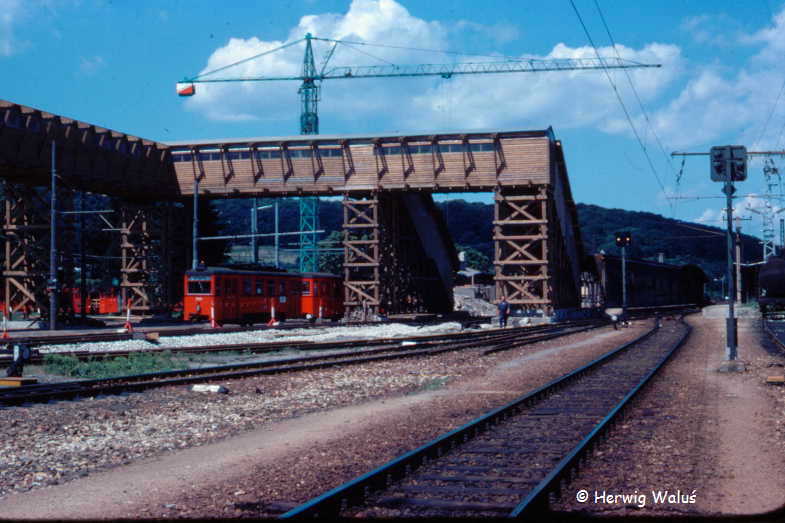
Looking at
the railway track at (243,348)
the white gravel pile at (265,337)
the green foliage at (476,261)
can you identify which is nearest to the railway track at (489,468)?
the railway track at (243,348)

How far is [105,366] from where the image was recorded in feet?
59.1

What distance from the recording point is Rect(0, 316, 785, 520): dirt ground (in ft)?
21.6

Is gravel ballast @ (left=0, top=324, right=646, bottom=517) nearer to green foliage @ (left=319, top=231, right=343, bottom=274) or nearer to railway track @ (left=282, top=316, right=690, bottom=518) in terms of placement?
railway track @ (left=282, top=316, right=690, bottom=518)

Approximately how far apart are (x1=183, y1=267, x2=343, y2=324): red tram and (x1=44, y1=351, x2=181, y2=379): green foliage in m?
15.7

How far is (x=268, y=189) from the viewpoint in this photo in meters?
46.0

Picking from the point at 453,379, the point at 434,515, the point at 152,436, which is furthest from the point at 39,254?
the point at 434,515

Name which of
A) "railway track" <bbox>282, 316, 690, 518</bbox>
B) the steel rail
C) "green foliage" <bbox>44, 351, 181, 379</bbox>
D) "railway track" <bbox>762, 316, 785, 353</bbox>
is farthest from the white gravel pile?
the steel rail

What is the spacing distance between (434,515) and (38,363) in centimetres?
1450

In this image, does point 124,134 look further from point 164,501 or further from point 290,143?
point 164,501

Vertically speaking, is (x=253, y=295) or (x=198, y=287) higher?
(x=198, y=287)

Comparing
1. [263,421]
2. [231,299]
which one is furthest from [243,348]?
[231,299]

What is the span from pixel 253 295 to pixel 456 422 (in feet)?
93.8

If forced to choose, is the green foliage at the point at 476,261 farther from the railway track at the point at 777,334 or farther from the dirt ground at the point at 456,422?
the dirt ground at the point at 456,422

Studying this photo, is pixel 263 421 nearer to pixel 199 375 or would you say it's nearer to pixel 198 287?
pixel 199 375
